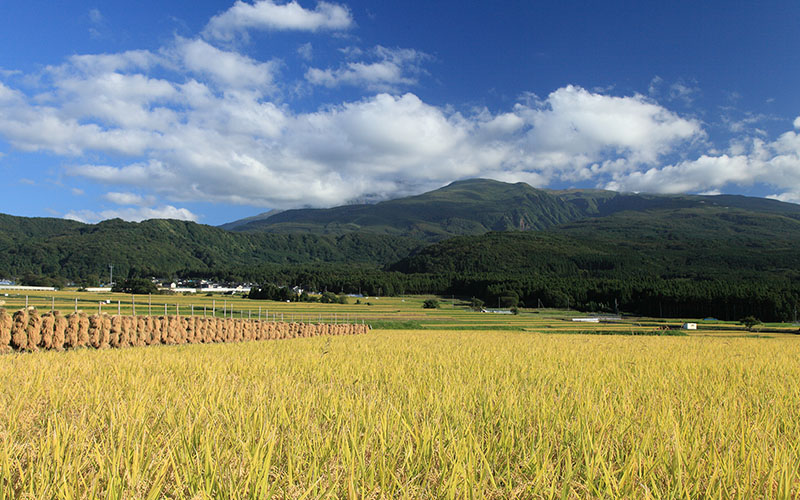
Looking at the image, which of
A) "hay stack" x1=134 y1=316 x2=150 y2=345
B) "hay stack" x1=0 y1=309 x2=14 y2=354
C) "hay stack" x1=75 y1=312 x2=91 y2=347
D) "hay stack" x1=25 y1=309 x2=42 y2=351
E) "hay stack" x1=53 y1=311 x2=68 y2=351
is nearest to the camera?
"hay stack" x1=0 y1=309 x2=14 y2=354

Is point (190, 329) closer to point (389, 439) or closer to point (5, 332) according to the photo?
point (5, 332)

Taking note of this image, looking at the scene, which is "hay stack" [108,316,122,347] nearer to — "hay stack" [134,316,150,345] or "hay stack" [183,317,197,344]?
"hay stack" [134,316,150,345]

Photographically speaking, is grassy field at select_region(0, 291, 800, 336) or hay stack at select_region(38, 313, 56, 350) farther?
grassy field at select_region(0, 291, 800, 336)

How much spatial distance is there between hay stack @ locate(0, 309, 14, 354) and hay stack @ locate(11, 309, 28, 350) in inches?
4.2

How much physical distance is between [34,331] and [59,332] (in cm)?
58

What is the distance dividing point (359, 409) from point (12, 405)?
10.1ft

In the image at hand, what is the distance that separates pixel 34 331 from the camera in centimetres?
1156

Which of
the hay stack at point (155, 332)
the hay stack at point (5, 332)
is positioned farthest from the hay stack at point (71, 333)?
the hay stack at point (155, 332)

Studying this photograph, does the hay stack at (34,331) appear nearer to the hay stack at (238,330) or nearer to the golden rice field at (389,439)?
the golden rice field at (389,439)

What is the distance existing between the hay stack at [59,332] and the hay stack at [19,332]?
71cm

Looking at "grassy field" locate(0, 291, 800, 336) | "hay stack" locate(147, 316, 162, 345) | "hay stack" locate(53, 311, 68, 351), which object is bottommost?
"grassy field" locate(0, 291, 800, 336)

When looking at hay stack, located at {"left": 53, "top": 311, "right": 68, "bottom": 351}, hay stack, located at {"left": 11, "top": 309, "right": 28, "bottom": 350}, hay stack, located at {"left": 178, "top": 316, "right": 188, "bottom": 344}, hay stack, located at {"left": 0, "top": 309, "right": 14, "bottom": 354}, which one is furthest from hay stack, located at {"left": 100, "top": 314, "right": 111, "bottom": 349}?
hay stack, located at {"left": 178, "top": 316, "right": 188, "bottom": 344}

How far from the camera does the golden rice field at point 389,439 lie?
2.31m

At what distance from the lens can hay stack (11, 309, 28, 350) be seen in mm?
11125
